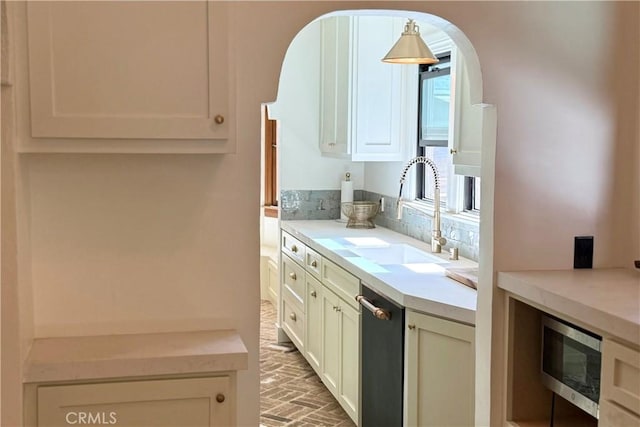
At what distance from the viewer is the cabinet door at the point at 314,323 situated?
4527 millimetres

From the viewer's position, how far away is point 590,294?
7.22 ft

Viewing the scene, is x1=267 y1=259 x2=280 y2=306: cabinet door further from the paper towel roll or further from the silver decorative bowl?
the silver decorative bowl

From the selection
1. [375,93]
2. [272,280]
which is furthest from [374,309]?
[272,280]

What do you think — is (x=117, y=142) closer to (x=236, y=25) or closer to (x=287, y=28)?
(x=236, y=25)

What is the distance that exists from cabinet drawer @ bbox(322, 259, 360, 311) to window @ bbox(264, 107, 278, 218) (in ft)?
8.71

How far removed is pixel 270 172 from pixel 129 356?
200 inches

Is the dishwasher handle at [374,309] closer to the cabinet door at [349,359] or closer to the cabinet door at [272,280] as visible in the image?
the cabinet door at [349,359]

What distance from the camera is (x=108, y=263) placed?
2.25m

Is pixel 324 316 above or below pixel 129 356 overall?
below

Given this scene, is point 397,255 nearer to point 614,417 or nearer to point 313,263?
point 313,263

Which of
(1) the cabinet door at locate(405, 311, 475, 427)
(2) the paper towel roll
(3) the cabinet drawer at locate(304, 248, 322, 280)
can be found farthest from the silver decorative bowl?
(1) the cabinet door at locate(405, 311, 475, 427)

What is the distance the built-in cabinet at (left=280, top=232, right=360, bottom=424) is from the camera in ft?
12.6

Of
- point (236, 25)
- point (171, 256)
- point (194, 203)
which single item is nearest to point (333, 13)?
point (236, 25)

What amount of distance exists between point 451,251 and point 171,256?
2079mm
